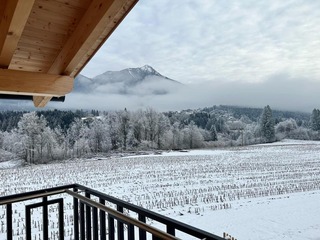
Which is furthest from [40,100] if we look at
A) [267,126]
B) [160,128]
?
[267,126]

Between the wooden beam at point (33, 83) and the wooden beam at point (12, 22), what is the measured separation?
18.1 inches

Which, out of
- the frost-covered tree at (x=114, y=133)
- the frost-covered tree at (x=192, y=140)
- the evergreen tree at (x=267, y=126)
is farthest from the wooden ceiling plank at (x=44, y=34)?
the evergreen tree at (x=267, y=126)

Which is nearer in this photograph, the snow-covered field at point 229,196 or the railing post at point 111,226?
the railing post at point 111,226

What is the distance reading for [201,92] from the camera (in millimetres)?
102438

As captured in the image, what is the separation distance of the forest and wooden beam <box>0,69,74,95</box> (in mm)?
26104

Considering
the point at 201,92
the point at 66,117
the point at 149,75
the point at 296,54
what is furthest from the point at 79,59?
the point at 149,75

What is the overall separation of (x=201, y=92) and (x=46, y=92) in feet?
335

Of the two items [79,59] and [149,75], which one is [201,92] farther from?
[79,59]

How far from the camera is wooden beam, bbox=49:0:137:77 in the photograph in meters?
1.47

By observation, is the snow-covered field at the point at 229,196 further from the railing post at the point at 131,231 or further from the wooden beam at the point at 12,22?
the wooden beam at the point at 12,22

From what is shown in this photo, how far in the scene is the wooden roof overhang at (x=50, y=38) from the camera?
148 cm

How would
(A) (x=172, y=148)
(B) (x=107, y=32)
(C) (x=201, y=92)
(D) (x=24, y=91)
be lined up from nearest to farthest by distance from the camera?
(B) (x=107, y=32) < (D) (x=24, y=91) < (A) (x=172, y=148) < (C) (x=201, y=92)

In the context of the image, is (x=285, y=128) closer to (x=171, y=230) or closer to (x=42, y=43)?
(x=42, y=43)

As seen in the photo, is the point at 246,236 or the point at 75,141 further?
the point at 75,141
